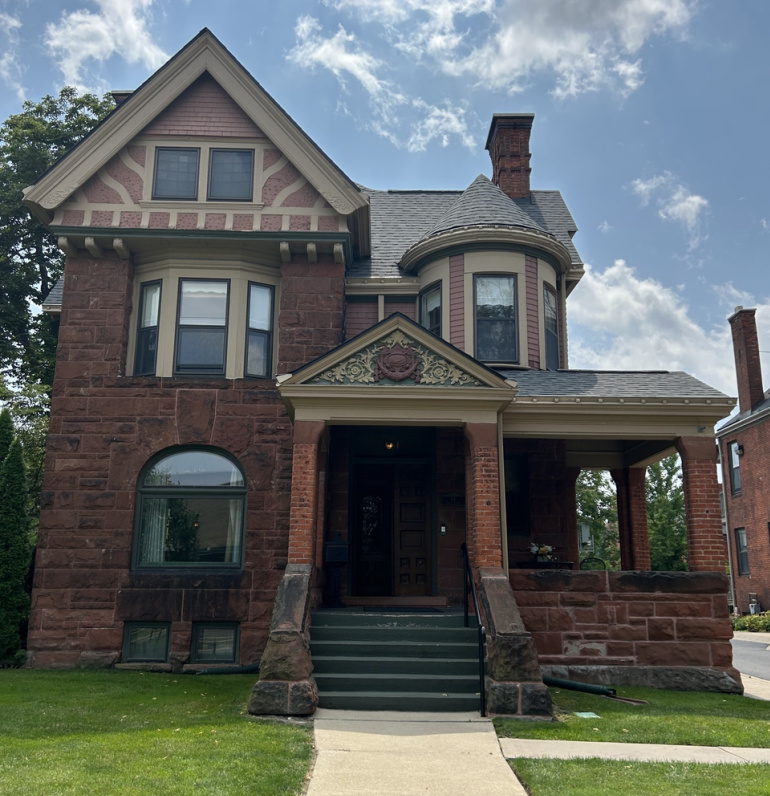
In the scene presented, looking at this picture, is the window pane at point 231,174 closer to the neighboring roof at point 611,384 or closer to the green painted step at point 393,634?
the neighboring roof at point 611,384

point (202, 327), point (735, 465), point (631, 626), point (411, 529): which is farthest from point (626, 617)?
point (735, 465)

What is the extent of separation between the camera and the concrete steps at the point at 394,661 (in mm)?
9055

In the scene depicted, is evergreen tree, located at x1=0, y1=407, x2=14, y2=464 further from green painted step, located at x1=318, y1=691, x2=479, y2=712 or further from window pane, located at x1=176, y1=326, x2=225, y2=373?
green painted step, located at x1=318, y1=691, x2=479, y2=712

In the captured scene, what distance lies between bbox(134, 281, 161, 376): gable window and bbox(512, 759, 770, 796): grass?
9.43 metres

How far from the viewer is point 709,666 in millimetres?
11023

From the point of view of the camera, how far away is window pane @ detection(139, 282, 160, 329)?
1377cm

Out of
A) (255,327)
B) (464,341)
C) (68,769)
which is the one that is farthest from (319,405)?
(68,769)

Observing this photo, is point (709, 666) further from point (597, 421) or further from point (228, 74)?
point (228, 74)

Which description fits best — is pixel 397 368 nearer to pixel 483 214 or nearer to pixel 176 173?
pixel 483 214

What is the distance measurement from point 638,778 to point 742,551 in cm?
3066

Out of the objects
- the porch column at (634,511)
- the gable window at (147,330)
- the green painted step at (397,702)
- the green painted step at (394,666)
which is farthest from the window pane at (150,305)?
the porch column at (634,511)

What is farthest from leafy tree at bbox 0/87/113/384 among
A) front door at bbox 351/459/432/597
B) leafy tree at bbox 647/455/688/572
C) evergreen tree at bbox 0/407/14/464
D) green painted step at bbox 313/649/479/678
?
leafy tree at bbox 647/455/688/572

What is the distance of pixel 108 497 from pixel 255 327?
12.6ft

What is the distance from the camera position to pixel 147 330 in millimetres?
13758
